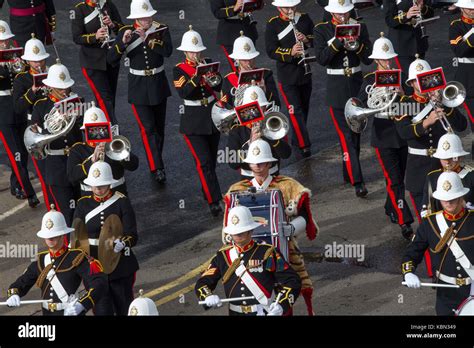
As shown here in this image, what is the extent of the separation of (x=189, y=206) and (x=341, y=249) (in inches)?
115

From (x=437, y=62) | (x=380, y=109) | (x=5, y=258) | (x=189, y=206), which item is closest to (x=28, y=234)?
(x=5, y=258)

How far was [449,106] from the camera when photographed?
65.2ft

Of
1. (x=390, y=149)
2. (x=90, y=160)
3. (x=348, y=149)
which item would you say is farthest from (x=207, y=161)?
(x=390, y=149)

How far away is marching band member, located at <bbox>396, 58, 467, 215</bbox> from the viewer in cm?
1970

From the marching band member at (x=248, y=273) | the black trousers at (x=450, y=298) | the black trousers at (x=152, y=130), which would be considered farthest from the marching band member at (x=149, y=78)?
the black trousers at (x=450, y=298)

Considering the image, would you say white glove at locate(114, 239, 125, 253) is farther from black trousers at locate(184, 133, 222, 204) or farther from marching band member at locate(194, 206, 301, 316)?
black trousers at locate(184, 133, 222, 204)

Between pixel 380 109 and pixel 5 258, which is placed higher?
pixel 380 109

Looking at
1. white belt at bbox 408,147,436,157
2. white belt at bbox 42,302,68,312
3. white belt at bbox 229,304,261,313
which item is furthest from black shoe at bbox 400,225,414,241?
white belt at bbox 42,302,68,312

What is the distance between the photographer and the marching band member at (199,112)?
72.0 feet

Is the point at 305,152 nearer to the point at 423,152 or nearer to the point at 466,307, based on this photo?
the point at 423,152

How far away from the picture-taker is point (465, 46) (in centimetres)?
2311

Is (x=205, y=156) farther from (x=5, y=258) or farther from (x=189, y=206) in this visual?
(x=5, y=258)

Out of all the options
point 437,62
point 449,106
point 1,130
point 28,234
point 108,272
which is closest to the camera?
point 108,272

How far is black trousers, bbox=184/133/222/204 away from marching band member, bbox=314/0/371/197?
6.15ft
